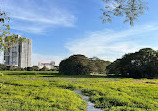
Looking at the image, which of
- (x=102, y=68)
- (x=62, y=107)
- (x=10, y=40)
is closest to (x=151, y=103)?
(x=62, y=107)

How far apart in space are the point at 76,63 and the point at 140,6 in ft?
106

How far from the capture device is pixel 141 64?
103 ft

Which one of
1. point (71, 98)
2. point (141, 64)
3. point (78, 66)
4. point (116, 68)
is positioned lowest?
point (71, 98)

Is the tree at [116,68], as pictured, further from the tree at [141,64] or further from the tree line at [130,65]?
the tree at [141,64]

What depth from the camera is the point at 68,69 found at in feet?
128

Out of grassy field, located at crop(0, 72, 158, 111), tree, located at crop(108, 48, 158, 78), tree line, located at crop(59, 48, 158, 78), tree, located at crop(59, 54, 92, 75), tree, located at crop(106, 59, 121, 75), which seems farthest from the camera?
tree, located at crop(59, 54, 92, 75)

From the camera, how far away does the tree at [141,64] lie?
30.3 m

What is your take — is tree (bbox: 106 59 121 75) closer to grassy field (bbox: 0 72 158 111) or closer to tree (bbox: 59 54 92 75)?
tree (bbox: 59 54 92 75)

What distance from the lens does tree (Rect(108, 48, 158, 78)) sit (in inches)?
1192

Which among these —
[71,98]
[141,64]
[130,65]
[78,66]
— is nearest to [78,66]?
[78,66]

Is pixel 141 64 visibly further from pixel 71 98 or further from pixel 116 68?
pixel 71 98

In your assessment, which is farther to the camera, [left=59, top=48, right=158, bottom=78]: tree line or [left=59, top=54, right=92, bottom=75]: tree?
[left=59, top=54, right=92, bottom=75]: tree

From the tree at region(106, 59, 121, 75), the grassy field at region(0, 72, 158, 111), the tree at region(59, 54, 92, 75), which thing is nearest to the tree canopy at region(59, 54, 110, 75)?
the tree at region(59, 54, 92, 75)

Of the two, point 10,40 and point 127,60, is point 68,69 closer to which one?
point 127,60
